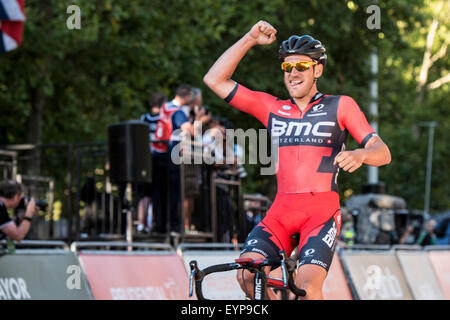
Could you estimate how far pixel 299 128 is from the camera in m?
6.03

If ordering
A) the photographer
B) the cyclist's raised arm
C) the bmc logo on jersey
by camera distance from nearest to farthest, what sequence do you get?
the cyclist's raised arm → the bmc logo on jersey → the photographer

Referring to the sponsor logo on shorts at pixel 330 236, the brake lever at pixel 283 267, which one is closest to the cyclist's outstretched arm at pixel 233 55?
the sponsor logo on shorts at pixel 330 236

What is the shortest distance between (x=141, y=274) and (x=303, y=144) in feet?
13.2

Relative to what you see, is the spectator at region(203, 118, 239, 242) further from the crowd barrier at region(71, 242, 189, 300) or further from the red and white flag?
the red and white flag

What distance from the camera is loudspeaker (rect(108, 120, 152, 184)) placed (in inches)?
423

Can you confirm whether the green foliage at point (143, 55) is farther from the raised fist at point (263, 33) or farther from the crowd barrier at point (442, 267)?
the raised fist at point (263, 33)

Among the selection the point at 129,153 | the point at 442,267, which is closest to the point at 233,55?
the point at 129,153

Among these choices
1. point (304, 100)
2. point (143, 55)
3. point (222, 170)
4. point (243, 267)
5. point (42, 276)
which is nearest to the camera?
point (243, 267)

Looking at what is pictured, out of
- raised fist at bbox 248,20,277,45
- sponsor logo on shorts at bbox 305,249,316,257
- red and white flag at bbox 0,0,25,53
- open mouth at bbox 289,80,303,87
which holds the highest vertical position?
red and white flag at bbox 0,0,25,53

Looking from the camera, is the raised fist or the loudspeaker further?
the loudspeaker

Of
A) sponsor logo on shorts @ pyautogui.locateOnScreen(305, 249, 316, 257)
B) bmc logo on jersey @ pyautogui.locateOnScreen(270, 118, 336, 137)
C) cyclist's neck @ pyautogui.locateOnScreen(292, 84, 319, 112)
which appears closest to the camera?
sponsor logo on shorts @ pyautogui.locateOnScreen(305, 249, 316, 257)

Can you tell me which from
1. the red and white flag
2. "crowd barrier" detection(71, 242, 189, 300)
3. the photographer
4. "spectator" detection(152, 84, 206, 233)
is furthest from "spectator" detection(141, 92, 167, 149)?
the red and white flag

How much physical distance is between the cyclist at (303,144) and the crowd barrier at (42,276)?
2932 mm

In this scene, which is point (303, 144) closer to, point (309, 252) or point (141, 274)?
point (309, 252)
